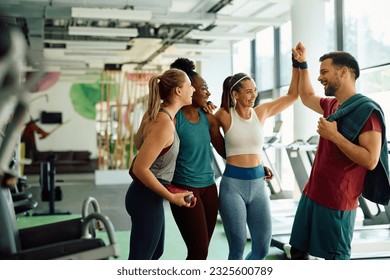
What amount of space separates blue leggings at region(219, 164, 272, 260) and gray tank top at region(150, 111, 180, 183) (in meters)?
0.31

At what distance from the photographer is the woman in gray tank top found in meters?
2.12

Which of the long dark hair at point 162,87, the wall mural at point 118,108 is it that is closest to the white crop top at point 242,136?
the long dark hair at point 162,87

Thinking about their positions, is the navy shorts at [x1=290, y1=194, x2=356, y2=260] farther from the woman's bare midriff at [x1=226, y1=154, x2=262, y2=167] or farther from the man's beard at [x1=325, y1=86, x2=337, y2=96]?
the man's beard at [x1=325, y1=86, x2=337, y2=96]

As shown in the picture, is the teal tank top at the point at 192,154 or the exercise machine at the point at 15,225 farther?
the teal tank top at the point at 192,154

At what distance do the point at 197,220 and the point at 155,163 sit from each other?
294 millimetres

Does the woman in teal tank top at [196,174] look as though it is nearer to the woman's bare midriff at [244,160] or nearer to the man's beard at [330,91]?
the woman's bare midriff at [244,160]

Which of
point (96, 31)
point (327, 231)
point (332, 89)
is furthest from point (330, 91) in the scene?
point (96, 31)

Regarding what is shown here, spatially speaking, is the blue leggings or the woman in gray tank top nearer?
the woman in gray tank top

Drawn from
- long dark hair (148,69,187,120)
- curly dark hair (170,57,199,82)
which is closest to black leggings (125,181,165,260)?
long dark hair (148,69,187,120)

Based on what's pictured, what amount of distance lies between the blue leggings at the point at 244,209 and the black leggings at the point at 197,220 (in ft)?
0.29

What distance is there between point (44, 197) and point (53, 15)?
242 centimetres

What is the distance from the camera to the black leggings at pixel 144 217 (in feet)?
7.11

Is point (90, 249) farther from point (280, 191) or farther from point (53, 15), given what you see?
point (53, 15)

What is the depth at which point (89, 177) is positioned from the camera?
585 centimetres
